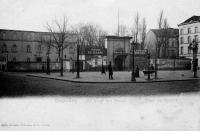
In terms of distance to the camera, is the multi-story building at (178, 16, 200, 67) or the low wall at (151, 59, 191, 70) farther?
the low wall at (151, 59, 191, 70)

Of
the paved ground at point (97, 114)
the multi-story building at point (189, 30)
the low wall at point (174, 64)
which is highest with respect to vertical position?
the multi-story building at point (189, 30)

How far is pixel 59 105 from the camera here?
230 inches

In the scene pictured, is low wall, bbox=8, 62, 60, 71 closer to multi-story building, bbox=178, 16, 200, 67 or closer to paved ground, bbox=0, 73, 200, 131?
multi-story building, bbox=178, 16, 200, 67

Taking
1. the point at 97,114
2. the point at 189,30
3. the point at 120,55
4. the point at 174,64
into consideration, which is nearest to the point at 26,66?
the point at 120,55

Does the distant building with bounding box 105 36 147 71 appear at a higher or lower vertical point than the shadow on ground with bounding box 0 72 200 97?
higher

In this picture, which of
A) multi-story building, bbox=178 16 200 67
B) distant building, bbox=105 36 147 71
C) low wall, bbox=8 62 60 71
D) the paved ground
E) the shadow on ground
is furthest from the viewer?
distant building, bbox=105 36 147 71

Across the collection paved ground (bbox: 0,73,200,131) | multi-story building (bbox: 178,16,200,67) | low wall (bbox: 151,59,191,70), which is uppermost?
multi-story building (bbox: 178,16,200,67)

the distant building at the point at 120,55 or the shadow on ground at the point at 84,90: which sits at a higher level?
the distant building at the point at 120,55

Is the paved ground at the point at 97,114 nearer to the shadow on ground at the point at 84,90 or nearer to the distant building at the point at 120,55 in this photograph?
the shadow on ground at the point at 84,90

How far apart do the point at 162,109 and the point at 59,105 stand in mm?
2636

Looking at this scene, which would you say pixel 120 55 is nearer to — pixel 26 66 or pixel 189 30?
pixel 26 66

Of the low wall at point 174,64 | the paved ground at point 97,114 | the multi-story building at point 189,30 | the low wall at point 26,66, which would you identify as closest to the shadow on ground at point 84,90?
the paved ground at point 97,114

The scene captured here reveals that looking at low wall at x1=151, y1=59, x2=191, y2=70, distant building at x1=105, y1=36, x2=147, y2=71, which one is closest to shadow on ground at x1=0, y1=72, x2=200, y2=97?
distant building at x1=105, y1=36, x2=147, y2=71

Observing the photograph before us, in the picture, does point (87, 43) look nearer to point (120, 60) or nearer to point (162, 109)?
point (120, 60)
